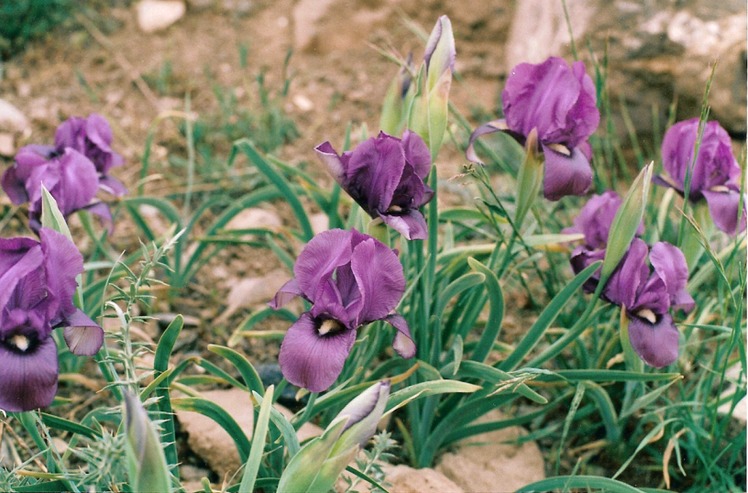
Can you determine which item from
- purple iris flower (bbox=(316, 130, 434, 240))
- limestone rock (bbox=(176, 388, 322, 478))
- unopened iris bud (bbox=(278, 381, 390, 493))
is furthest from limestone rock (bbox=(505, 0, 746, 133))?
unopened iris bud (bbox=(278, 381, 390, 493))

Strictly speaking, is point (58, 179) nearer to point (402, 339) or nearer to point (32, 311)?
point (32, 311)

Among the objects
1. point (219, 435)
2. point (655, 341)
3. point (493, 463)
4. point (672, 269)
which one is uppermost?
point (672, 269)

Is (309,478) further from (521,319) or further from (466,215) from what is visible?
(521,319)

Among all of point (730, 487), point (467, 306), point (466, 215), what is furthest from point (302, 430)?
point (730, 487)

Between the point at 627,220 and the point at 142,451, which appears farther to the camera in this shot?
the point at 627,220

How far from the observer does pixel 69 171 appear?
170 cm

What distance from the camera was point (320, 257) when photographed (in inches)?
52.1

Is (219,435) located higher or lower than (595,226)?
lower

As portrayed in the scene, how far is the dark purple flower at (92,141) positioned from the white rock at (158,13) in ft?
4.85

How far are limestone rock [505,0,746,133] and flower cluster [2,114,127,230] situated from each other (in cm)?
156

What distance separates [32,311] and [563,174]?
92 cm

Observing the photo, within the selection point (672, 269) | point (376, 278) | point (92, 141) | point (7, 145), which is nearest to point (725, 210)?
point (672, 269)

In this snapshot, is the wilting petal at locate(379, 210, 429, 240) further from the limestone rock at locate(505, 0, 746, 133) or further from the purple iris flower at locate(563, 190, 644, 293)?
the limestone rock at locate(505, 0, 746, 133)

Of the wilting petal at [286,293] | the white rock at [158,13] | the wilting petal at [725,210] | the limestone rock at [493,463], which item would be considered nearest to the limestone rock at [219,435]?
the limestone rock at [493,463]
